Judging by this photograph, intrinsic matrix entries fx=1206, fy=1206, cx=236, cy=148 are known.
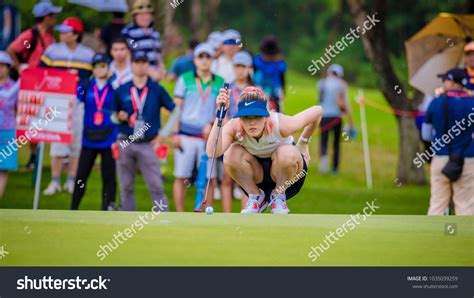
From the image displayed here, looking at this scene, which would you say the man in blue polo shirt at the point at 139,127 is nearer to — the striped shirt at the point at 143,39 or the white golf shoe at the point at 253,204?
the striped shirt at the point at 143,39

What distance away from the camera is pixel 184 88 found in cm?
1426

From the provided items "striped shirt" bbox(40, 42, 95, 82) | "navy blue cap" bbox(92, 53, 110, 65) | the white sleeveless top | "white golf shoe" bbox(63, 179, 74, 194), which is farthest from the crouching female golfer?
"white golf shoe" bbox(63, 179, 74, 194)

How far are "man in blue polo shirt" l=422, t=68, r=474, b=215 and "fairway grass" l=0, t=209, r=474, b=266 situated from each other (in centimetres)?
277

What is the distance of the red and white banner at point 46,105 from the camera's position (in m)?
14.3

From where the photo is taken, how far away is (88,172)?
45.4 ft

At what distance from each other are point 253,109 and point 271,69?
6586 mm

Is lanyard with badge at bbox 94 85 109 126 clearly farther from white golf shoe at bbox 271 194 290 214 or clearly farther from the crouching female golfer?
white golf shoe at bbox 271 194 290 214

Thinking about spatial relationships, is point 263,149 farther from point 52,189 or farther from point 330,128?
point 330,128

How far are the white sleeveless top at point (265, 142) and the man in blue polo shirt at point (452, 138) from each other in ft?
8.67

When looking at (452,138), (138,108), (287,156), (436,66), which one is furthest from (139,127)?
(436,66)

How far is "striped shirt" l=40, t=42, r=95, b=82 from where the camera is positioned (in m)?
15.0

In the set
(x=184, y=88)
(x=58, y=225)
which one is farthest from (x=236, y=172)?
(x=184, y=88)

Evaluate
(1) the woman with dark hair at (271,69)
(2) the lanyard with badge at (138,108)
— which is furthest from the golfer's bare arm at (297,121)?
(1) the woman with dark hair at (271,69)
